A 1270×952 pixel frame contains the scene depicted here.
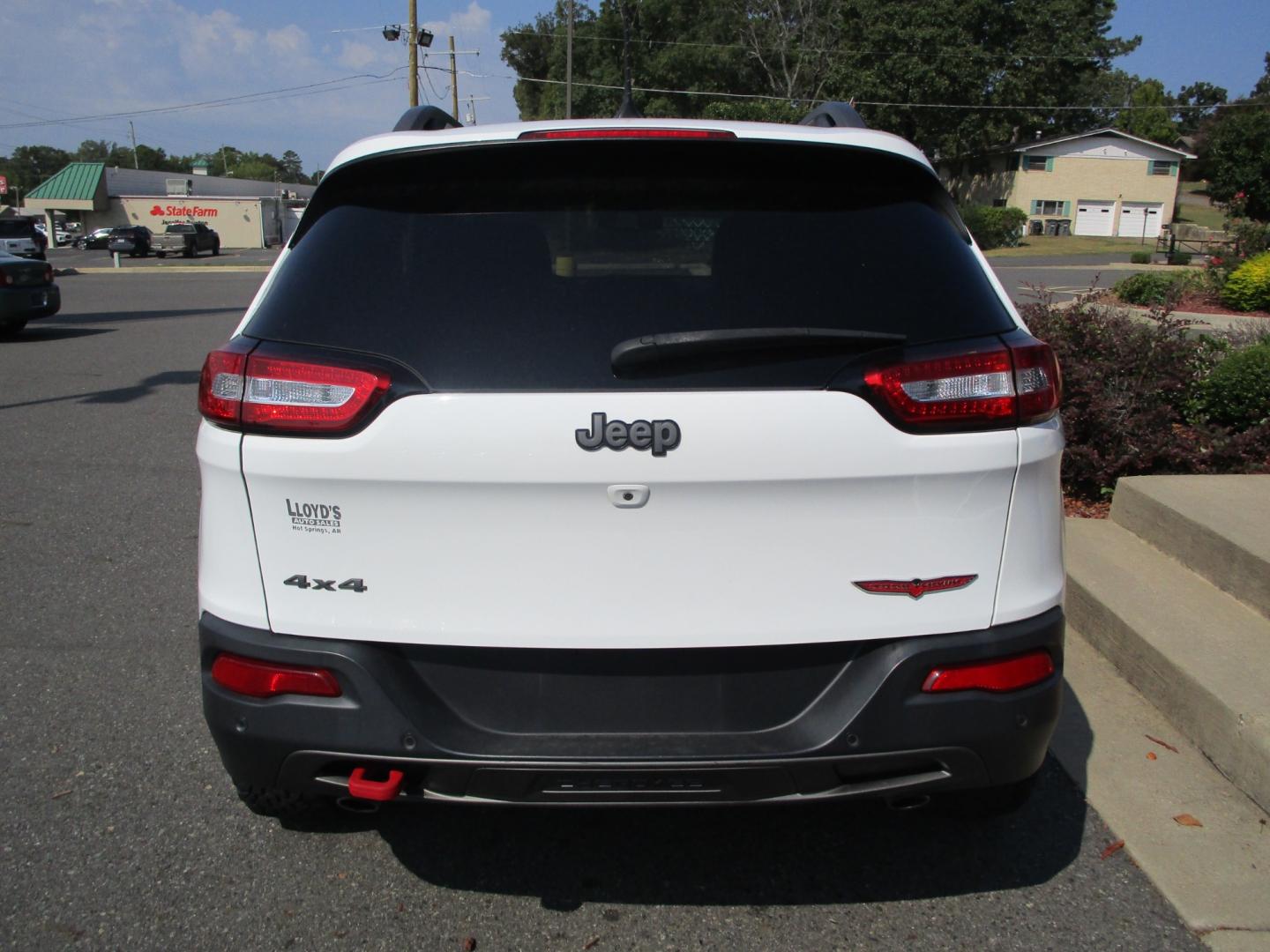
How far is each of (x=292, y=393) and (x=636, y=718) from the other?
3.31 feet

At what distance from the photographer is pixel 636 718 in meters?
2.23

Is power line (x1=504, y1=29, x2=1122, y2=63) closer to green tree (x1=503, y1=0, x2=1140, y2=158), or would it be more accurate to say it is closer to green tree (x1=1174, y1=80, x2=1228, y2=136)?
green tree (x1=503, y1=0, x2=1140, y2=158)

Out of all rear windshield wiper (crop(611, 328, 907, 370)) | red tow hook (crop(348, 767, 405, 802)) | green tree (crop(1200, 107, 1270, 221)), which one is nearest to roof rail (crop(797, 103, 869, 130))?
rear windshield wiper (crop(611, 328, 907, 370))

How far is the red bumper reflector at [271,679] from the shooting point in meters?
2.22

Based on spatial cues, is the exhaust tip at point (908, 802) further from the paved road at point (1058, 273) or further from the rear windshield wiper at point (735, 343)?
the paved road at point (1058, 273)

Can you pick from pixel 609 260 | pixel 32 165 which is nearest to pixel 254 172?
pixel 32 165

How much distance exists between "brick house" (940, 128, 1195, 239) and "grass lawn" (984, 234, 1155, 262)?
1.75 metres

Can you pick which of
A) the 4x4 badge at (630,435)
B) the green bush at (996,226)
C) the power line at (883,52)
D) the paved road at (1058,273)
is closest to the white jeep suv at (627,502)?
the 4x4 badge at (630,435)

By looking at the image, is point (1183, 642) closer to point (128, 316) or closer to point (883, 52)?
point (128, 316)

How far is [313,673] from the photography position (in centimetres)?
222

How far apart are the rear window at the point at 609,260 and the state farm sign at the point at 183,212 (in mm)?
70691

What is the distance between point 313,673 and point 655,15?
71.3 m

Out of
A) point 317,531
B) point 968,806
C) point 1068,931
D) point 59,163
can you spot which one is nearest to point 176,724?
point 317,531

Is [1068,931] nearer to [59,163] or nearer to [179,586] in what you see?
[179,586]
